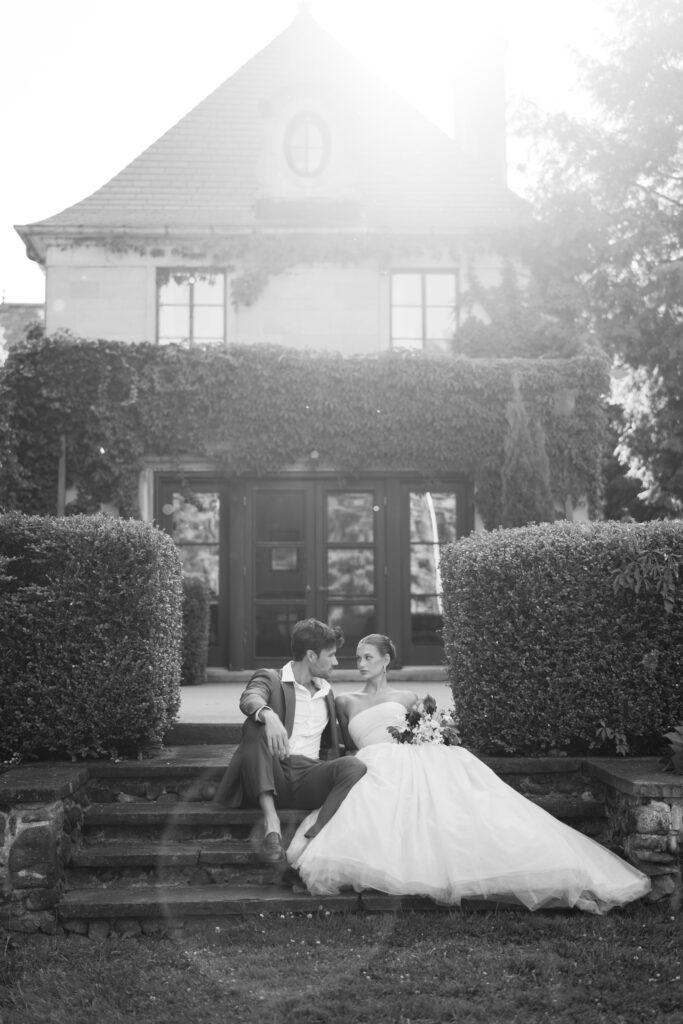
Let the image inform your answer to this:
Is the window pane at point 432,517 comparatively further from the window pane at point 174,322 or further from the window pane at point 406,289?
A: the window pane at point 174,322

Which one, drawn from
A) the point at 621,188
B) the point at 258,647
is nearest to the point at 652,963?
the point at 258,647

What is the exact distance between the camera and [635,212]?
52.6ft

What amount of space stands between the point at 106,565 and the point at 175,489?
20.8 feet

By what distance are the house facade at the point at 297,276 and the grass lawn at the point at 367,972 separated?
7.45 metres

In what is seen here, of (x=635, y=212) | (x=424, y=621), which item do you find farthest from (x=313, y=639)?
(x=635, y=212)

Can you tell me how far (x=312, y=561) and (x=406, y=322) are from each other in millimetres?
4040

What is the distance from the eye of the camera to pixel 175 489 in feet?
41.3

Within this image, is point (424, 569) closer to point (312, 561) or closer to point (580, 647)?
point (312, 561)

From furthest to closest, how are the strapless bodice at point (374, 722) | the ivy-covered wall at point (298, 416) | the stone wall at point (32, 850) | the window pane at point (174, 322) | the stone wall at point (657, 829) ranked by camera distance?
1. the window pane at point (174, 322)
2. the ivy-covered wall at point (298, 416)
3. the strapless bodice at point (374, 722)
4. the stone wall at point (657, 829)
5. the stone wall at point (32, 850)

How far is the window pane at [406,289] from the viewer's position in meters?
14.4

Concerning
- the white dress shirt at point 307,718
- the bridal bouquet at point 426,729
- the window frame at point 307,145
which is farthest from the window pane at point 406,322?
the bridal bouquet at point 426,729

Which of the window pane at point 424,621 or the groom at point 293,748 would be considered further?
the window pane at point 424,621

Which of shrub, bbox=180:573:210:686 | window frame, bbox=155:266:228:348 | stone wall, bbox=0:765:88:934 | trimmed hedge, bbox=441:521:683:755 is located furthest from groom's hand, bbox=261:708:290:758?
window frame, bbox=155:266:228:348

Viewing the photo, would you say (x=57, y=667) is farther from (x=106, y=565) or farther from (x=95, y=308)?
(x=95, y=308)
